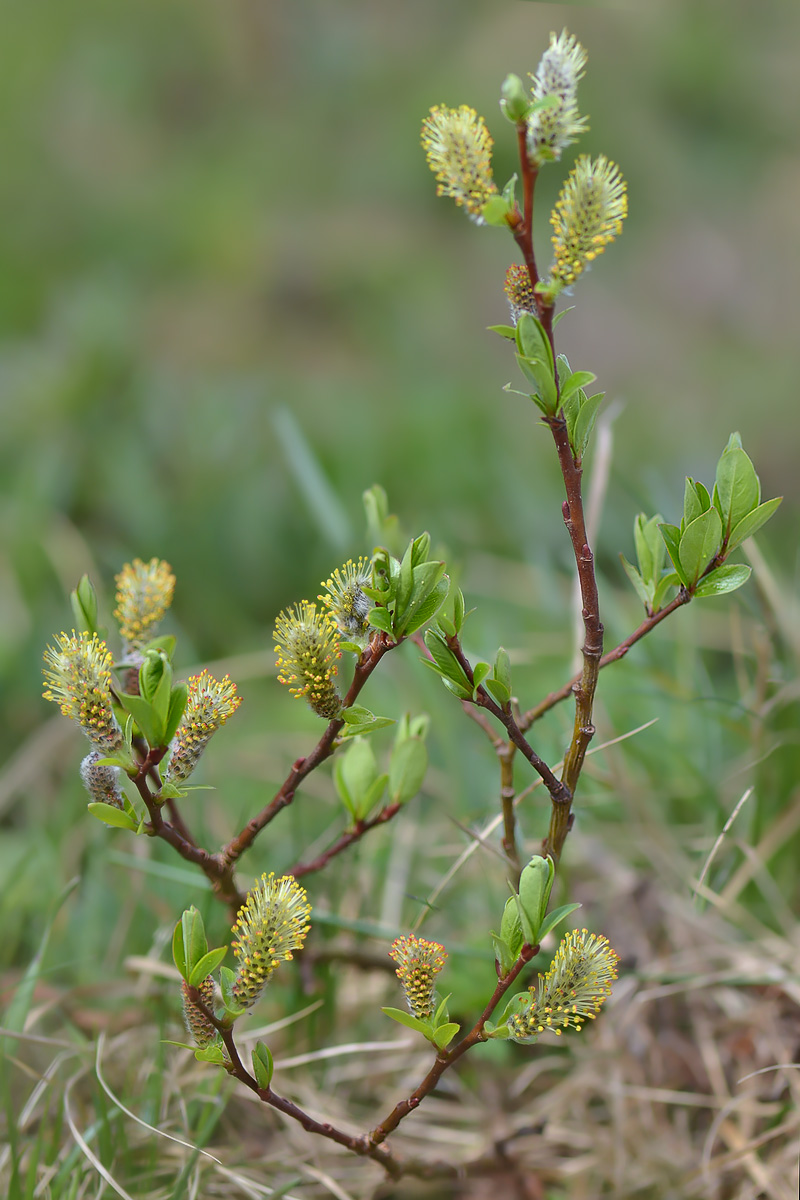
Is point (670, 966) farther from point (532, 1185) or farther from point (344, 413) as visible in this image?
point (344, 413)

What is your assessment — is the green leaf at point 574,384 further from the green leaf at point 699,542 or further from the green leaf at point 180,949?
the green leaf at point 180,949

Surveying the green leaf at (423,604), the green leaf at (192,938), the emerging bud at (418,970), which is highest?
the green leaf at (423,604)

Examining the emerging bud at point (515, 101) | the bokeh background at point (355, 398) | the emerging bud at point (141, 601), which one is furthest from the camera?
the bokeh background at point (355, 398)

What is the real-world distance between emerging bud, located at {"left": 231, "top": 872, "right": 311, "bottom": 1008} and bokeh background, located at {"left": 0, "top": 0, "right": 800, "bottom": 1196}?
352 mm

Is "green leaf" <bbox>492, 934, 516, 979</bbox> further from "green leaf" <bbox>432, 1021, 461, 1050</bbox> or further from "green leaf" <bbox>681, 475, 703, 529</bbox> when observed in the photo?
"green leaf" <bbox>681, 475, 703, 529</bbox>

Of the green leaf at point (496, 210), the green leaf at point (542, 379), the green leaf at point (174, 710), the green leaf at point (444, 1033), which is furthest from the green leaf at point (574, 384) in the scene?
the green leaf at point (444, 1033)

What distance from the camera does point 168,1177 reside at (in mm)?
945

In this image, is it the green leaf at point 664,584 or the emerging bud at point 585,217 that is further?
the green leaf at point 664,584

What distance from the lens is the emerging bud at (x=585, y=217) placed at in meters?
0.64

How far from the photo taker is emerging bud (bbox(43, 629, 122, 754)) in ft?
2.23

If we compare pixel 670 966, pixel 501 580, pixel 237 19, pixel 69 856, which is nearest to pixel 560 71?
pixel 670 966

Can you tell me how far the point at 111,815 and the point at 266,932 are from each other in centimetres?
14

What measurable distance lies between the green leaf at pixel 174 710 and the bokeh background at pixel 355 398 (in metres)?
0.44

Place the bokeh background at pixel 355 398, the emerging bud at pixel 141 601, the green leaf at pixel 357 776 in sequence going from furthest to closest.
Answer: the bokeh background at pixel 355 398 → the green leaf at pixel 357 776 → the emerging bud at pixel 141 601
